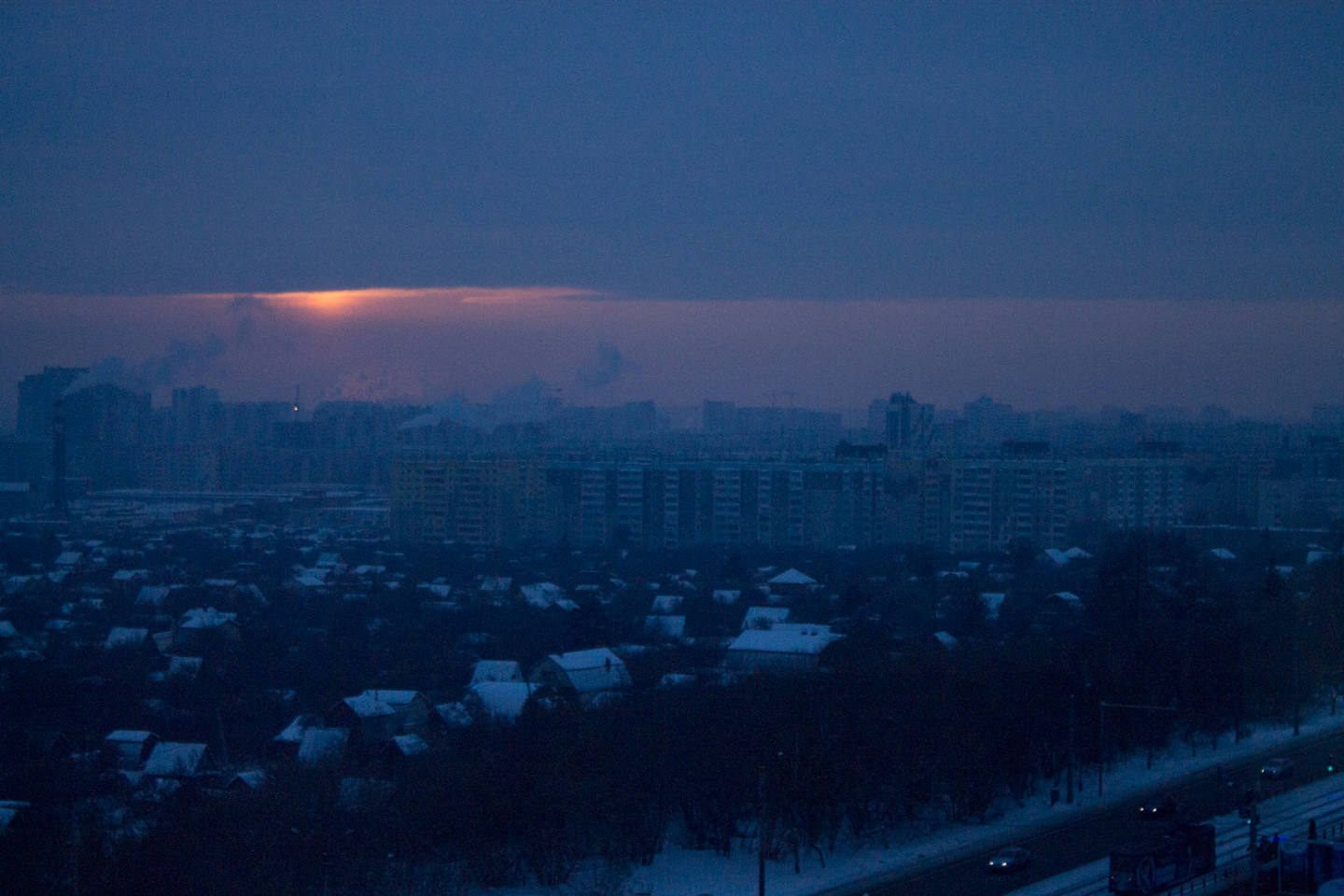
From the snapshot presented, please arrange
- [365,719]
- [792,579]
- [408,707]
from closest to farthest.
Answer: [365,719] → [408,707] → [792,579]

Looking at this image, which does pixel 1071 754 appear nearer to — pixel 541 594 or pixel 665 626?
pixel 665 626

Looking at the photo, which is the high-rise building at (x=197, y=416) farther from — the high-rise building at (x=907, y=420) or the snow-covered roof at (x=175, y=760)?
the snow-covered roof at (x=175, y=760)

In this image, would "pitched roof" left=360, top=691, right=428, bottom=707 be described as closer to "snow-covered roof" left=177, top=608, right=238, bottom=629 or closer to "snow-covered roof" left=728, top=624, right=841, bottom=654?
"snow-covered roof" left=728, top=624, right=841, bottom=654

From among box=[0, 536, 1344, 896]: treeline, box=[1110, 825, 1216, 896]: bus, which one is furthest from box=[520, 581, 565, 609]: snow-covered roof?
box=[1110, 825, 1216, 896]: bus

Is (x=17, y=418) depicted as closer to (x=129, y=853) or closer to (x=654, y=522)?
(x=654, y=522)

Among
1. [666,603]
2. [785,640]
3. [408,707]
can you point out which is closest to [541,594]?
[666,603]
